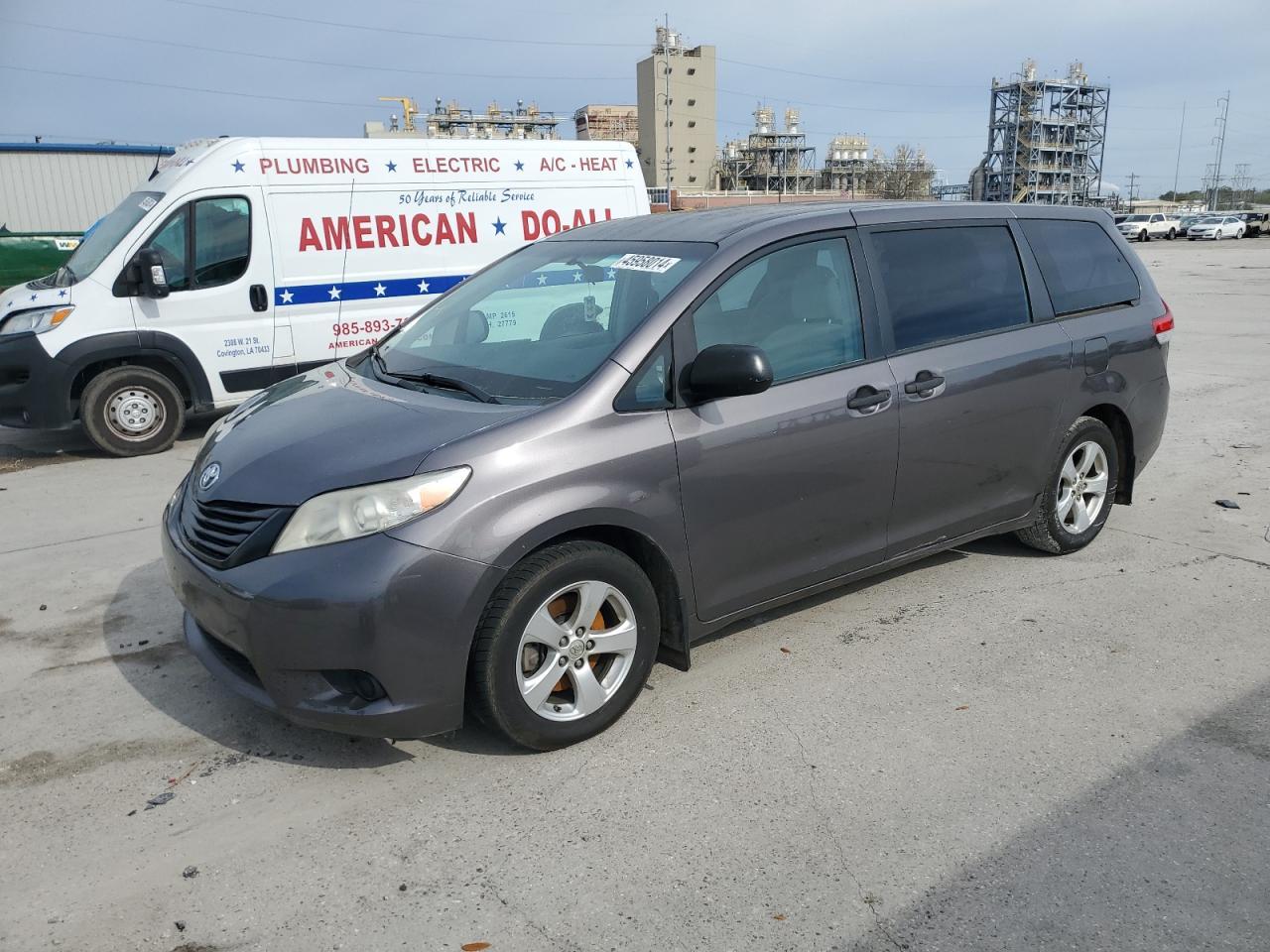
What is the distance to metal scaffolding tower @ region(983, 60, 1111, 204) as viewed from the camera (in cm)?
10600

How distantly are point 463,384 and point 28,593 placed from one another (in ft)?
9.41

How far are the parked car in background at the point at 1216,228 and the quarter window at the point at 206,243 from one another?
60.4 m

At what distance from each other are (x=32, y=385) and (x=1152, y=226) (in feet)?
213

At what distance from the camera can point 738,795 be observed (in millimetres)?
3201

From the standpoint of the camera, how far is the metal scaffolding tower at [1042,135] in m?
106

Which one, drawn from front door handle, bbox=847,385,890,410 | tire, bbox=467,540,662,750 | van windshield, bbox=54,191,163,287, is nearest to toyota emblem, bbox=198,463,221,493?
tire, bbox=467,540,662,750

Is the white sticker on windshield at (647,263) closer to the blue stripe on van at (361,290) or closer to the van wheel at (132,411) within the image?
the blue stripe on van at (361,290)

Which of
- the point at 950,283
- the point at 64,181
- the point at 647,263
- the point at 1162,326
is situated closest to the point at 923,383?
the point at 950,283

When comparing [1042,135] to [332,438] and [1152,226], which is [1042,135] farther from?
[332,438]

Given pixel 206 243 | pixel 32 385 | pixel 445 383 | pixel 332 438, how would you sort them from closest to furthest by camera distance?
1. pixel 332 438
2. pixel 445 383
3. pixel 32 385
4. pixel 206 243

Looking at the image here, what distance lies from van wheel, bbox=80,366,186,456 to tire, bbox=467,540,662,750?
614 centimetres

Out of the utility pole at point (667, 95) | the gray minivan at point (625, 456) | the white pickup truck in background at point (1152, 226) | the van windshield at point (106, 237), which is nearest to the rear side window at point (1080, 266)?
the gray minivan at point (625, 456)

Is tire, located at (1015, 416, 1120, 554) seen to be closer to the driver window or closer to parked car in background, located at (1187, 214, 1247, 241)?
the driver window

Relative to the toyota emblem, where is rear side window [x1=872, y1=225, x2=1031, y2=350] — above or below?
above
